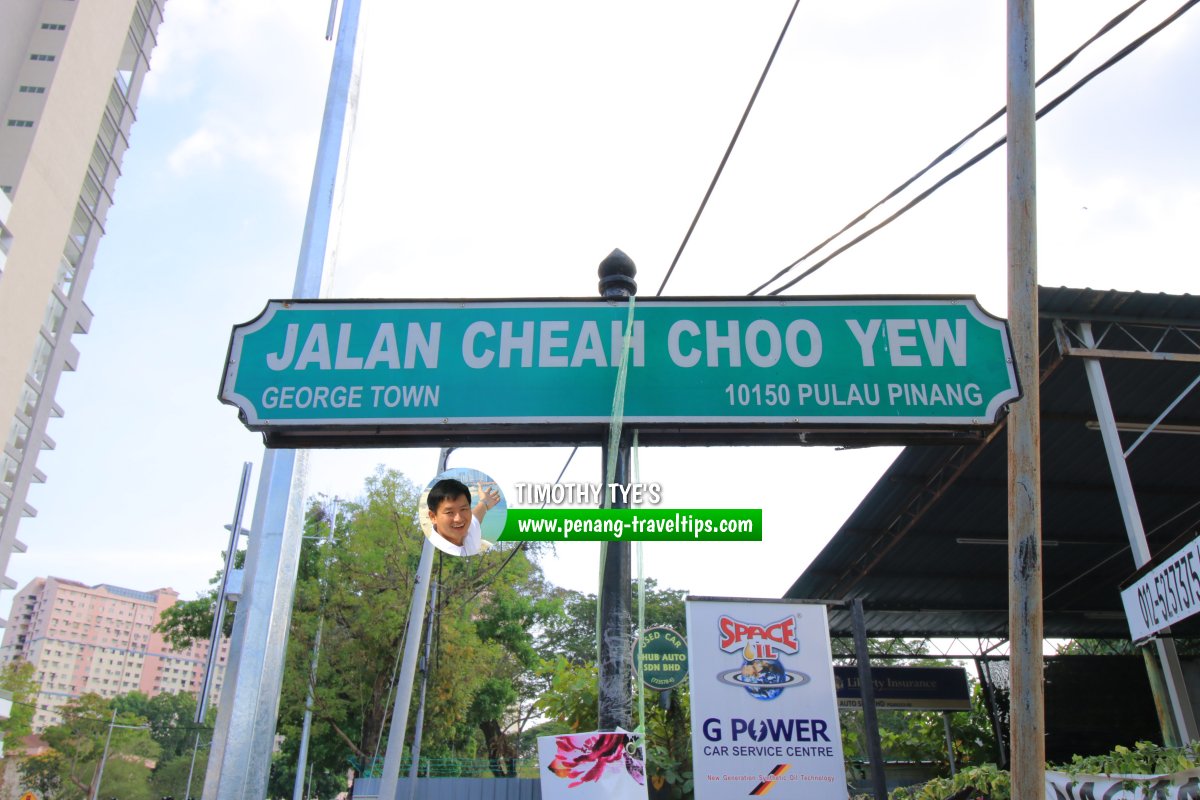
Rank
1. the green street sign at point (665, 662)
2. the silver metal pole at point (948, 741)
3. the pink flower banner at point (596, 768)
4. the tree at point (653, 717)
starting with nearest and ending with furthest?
the pink flower banner at point (596, 768) → the tree at point (653, 717) → the green street sign at point (665, 662) → the silver metal pole at point (948, 741)

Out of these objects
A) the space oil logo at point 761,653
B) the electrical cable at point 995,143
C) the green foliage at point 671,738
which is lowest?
the green foliage at point 671,738

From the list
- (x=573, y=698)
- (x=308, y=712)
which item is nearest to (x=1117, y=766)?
(x=573, y=698)

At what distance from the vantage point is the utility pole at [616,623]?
7.05 feet

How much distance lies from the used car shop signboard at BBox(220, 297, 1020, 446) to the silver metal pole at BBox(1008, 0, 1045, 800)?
33cm

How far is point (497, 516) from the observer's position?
2.43m

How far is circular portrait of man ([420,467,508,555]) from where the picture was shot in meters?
2.34

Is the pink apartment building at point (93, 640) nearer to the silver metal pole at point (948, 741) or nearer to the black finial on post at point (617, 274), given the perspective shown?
the silver metal pole at point (948, 741)

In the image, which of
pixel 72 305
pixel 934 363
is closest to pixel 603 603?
pixel 934 363

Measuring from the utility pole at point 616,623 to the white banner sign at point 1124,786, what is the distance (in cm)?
354

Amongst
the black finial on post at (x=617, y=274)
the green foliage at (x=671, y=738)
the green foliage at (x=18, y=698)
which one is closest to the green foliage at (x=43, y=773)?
the green foliage at (x=18, y=698)

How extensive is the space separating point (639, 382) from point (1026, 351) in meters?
1.58

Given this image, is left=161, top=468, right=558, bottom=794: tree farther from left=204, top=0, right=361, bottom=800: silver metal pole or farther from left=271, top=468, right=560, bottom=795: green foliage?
left=204, top=0, right=361, bottom=800: silver metal pole

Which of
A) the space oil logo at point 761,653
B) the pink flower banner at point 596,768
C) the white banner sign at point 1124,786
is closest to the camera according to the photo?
the pink flower banner at point 596,768

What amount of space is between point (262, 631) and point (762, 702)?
198 inches
